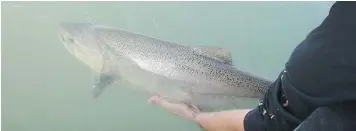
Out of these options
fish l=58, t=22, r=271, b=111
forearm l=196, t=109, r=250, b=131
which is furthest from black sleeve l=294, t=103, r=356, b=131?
fish l=58, t=22, r=271, b=111

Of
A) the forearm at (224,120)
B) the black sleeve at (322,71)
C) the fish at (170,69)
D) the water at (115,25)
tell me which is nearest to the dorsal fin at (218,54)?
the fish at (170,69)


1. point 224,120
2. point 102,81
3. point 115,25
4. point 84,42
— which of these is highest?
point 224,120

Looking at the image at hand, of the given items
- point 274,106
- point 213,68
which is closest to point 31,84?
point 213,68

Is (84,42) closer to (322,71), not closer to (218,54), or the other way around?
(218,54)

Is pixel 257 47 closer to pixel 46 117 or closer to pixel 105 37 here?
pixel 46 117

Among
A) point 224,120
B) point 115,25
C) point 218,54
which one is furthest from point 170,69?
point 115,25

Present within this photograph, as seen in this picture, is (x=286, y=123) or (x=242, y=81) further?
(x=242, y=81)

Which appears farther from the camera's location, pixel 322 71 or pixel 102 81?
pixel 102 81
